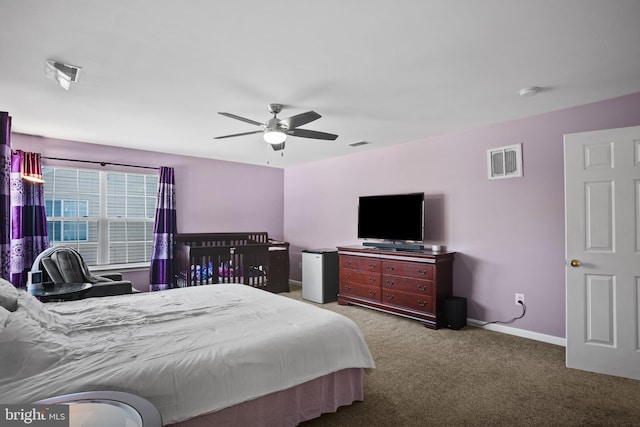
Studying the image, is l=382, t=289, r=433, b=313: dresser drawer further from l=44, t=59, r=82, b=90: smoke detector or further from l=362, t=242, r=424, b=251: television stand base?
l=44, t=59, r=82, b=90: smoke detector

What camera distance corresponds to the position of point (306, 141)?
4523 millimetres

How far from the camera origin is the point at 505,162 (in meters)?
3.65

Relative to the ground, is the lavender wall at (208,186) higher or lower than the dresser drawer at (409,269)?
higher

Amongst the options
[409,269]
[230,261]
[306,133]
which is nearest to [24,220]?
[230,261]

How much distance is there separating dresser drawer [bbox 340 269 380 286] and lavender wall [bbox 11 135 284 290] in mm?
2323

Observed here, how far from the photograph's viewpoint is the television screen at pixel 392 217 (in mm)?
4223

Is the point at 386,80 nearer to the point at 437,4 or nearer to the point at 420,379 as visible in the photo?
the point at 437,4

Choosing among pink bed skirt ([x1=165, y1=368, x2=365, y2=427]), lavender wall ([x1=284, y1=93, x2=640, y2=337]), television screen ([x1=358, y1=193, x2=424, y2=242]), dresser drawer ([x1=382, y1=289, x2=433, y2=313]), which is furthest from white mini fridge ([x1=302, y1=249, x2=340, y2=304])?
pink bed skirt ([x1=165, y1=368, x2=365, y2=427])

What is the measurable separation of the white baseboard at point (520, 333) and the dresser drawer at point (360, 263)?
129 cm

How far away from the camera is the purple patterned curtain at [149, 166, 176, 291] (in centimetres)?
497

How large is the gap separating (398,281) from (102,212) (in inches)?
172

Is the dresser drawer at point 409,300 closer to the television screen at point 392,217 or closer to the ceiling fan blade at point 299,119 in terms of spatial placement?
the television screen at point 392,217

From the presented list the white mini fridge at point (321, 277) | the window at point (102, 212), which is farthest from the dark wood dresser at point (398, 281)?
the window at point (102, 212)

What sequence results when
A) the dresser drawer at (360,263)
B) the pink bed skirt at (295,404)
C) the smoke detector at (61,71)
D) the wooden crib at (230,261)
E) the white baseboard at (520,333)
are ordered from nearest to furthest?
the pink bed skirt at (295,404) → the smoke detector at (61,71) → the white baseboard at (520,333) → the dresser drawer at (360,263) → the wooden crib at (230,261)
